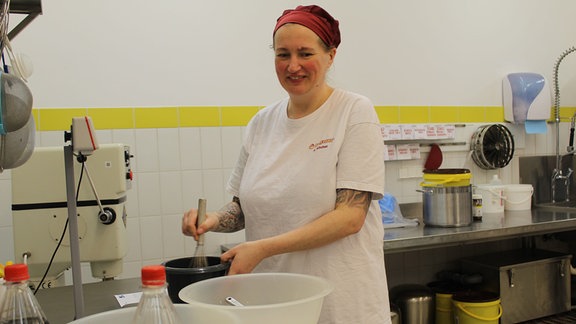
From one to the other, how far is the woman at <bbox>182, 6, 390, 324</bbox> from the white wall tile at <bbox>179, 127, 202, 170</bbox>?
1.32 m

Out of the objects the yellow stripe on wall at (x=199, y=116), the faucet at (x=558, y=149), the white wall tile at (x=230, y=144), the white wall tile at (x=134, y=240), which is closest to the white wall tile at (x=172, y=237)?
the white wall tile at (x=134, y=240)

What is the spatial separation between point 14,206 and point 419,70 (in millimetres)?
2523

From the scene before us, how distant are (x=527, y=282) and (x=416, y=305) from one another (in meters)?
0.71

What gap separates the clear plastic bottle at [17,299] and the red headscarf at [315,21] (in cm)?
92

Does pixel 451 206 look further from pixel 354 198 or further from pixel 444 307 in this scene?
pixel 354 198

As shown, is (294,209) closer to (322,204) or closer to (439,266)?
(322,204)

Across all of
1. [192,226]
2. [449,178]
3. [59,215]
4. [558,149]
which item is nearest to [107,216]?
[59,215]

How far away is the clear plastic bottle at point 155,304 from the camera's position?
64 centimetres

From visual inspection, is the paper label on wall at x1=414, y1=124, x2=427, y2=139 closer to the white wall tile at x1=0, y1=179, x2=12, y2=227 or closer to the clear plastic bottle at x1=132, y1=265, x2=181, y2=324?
the white wall tile at x1=0, y1=179, x2=12, y2=227

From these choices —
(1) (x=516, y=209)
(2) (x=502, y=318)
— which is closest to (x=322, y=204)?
(2) (x=502, y=318)

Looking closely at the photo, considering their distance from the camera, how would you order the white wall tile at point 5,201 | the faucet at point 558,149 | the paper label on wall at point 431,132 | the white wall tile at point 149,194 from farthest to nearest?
1. the faucet at point 558,149
2. the paper label on wall at point 431,132
3. the white wall tile at point 149,194
4. the white wall tile at point 5,201

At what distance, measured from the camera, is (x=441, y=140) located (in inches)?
136

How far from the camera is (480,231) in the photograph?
2.69 meters

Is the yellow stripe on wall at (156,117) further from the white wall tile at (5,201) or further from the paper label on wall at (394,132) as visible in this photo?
the paper label on wall at (394,132)
